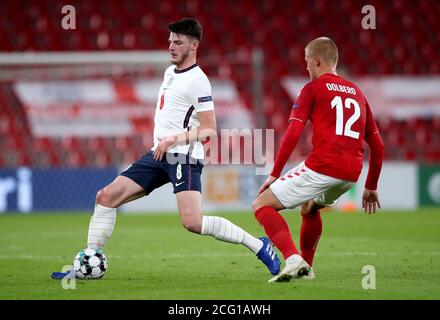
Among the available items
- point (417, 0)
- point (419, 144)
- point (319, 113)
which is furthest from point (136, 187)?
point (417, 0)

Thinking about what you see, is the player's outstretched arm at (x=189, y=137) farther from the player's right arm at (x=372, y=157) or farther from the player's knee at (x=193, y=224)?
the player's right arm at (x=372, y=157)

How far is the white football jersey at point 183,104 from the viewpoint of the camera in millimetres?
6859

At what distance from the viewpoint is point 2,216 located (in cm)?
1550

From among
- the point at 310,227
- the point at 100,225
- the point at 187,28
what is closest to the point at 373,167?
the point at 310,227

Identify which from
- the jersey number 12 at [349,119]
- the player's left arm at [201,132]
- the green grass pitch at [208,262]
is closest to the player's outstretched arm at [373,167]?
the jersey number 12 at [349,119]

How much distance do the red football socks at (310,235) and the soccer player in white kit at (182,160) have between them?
12.2 inches

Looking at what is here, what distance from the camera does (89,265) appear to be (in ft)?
22.4

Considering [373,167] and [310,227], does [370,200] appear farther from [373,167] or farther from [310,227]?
[310,227]

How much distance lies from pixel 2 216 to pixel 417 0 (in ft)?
37.3

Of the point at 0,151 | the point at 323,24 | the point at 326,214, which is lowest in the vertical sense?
the point at 326,214

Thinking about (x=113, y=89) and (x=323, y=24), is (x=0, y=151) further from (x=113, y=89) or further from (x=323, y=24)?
(x=323, y=24)

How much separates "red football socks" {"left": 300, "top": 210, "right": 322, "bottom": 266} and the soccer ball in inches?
62.5

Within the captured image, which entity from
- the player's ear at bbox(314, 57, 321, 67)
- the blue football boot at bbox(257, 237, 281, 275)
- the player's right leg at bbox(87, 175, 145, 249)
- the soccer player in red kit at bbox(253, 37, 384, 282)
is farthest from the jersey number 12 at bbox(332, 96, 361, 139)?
the player's right leg at bbox(87, 175, 145, 249)
